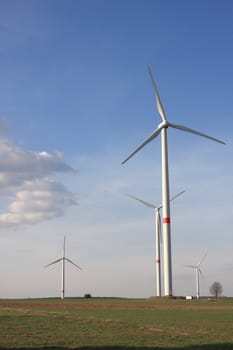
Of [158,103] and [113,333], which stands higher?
Answer: [158,103]

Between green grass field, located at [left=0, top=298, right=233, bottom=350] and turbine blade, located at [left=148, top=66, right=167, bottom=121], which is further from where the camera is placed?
turbine blade, located at [left=148, top=66, right=167, bottom=121]

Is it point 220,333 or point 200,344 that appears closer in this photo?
point 200,344

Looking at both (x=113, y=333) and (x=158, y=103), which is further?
(x=158, y=103)

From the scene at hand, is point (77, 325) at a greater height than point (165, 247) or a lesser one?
lesser

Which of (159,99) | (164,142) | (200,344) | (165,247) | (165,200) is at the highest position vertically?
(159,99)

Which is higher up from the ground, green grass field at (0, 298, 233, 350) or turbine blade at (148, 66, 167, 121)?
turbine blade at (148, 66, 167, 121)

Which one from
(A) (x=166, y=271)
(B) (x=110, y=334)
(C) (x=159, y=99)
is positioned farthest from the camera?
(C) (x=159, y=99)

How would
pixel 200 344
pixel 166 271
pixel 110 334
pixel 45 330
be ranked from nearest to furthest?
pixel 200 344
pixel 110 334
pixel 45 330
pixel 166 271

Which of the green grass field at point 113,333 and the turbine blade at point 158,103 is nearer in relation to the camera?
the green grass field at point 113,333

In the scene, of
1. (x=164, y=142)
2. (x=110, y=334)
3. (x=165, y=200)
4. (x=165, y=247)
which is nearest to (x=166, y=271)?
(x=165, y=247)

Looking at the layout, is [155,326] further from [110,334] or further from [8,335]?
[8,335]

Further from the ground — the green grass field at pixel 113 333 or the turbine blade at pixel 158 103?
the turbine blade at pixel 158 103

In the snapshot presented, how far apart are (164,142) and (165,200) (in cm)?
1081

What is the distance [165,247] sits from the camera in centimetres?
8931
